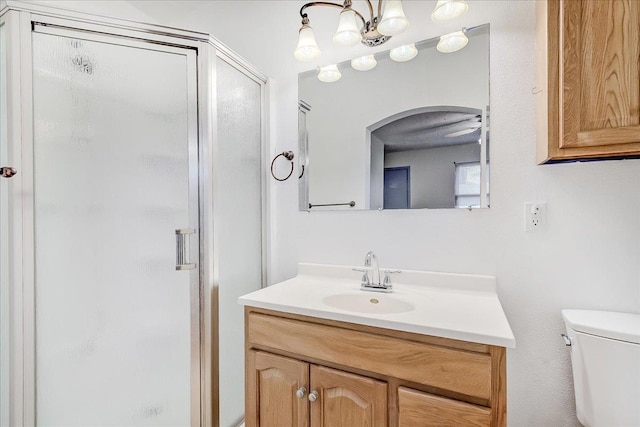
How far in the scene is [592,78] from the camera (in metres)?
0.94

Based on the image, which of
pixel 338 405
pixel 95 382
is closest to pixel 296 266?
pixel 338 405

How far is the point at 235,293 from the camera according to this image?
63.1 inches

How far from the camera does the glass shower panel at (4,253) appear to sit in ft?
3.80

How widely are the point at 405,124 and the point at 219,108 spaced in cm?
90

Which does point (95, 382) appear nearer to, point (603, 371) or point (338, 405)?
point (338, 405)

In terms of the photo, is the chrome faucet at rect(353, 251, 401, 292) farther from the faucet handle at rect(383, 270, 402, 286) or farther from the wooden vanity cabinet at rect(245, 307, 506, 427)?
the wooden vanity cabinet at rect(245, 307, 506, 427)

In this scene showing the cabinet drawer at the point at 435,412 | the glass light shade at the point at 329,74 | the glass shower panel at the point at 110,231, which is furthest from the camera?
the glass light shade at the point at 329,74

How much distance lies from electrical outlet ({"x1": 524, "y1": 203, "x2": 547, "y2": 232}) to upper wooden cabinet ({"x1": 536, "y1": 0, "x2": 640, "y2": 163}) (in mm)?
270

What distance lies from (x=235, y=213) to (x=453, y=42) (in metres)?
1.29

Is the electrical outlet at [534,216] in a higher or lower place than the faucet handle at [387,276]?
higher

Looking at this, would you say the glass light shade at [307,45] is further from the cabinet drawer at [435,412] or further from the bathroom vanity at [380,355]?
the cabinet drawer at [435,412]

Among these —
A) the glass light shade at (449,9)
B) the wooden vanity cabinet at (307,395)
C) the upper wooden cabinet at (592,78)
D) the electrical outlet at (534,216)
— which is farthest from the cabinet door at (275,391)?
the glass light shade at (449,9)

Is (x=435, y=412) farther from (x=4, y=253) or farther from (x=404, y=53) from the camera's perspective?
(x=4, y=253)

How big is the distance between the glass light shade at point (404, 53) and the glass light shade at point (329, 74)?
0.29 meters
